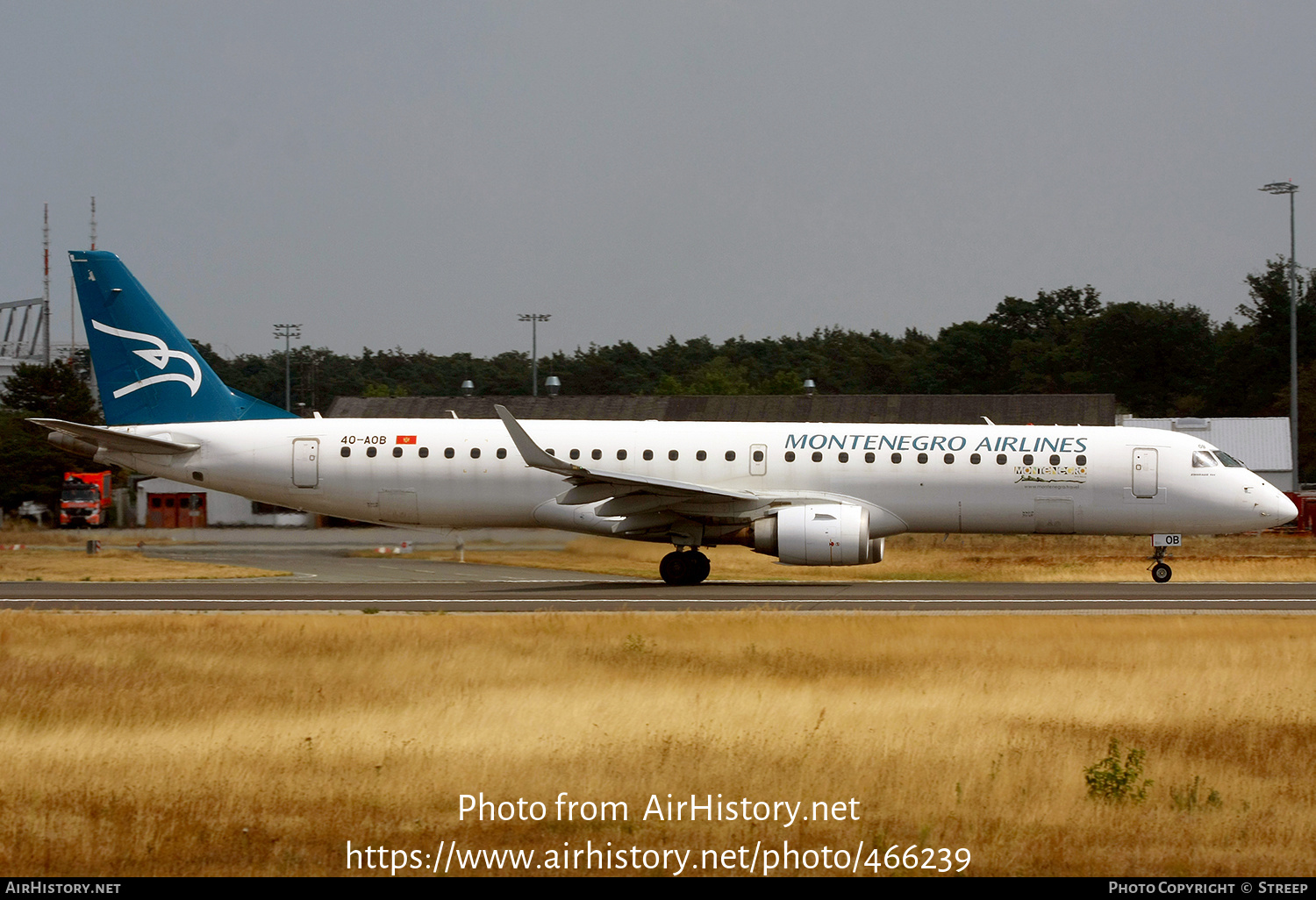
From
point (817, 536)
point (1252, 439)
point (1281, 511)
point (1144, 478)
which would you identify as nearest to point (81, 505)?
point (817, 536)

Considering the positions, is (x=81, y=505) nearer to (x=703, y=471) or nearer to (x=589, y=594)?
(x=703, y=471)

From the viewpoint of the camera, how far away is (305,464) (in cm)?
2667

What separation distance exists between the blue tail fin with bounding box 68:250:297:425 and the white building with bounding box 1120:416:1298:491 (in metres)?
44.0

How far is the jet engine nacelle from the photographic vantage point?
79.6 feet

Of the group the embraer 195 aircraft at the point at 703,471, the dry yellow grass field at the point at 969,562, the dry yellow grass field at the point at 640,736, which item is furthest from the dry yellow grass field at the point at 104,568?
the dry yellow grass field at the point at 640,736

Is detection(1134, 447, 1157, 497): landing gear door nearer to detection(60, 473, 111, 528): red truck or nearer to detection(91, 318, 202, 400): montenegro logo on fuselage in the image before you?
detection(91, 318, 202, 400): montenegro logo on fuselage

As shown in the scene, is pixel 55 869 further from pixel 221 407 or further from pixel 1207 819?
pixel 221 407

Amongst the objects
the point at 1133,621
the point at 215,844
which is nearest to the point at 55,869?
the point at 215,844

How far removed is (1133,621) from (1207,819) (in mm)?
10156

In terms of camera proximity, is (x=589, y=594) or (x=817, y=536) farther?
(x=817, y=536)

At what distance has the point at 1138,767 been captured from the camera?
9.80 metres

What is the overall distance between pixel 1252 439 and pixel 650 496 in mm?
46573

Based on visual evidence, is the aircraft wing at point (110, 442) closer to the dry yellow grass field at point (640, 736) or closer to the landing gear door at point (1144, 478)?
the dry yellow grass field at point (640, 736)

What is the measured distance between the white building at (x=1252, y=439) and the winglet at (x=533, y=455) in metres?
41.5
